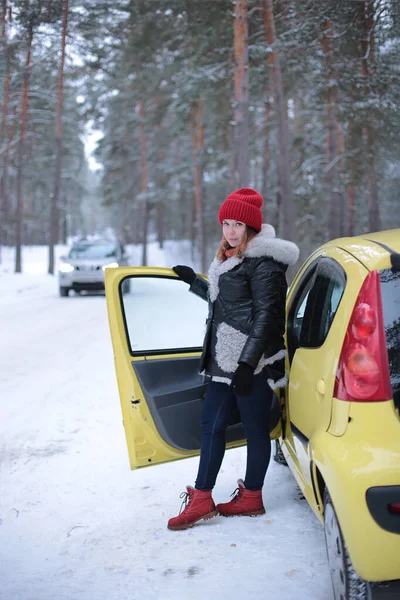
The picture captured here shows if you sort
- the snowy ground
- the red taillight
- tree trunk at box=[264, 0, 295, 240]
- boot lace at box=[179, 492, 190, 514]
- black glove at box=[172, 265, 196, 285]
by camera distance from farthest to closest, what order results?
tree trunk at box=[264, 0, 295, 240] < black glove at box=[172, 265, 196, 285] < boot lace at box=[179, 492, 190, 514] < the snowy ground < the red taillight

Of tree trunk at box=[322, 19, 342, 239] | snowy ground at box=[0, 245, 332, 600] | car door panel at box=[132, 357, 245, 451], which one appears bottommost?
snowy ground at box=[0, 245, 332, 600]

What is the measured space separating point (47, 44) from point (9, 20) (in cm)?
575

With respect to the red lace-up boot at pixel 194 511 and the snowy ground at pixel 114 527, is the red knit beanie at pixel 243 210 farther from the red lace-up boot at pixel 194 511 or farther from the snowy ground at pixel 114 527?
the snowy ground at pixel 114 527

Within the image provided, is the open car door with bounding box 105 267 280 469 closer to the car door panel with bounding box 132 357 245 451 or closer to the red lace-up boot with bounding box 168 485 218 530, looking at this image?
the car door panel with bounding box 132 357 245 451

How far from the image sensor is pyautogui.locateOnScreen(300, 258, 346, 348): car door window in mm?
2932

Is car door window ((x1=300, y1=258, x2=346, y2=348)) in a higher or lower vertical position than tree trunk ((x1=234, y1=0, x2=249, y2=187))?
lower

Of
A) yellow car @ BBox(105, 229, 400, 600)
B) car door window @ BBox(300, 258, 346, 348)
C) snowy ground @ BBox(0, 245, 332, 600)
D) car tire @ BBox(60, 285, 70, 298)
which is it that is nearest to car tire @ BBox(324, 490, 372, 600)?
yellow car @ BBox(105, 229, 400, 600)

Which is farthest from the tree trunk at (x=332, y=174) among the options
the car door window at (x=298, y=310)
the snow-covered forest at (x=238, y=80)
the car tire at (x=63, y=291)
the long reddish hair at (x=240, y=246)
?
the long reddish hair at (x=240, y=246)

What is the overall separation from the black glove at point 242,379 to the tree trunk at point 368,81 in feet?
36.0

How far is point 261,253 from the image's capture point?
3547 millimetres

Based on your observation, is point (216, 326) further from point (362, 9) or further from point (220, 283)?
point (362, 9)

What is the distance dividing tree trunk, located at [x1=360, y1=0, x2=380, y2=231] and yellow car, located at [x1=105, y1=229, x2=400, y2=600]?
35.0 feet

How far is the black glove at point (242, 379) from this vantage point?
3.39 m

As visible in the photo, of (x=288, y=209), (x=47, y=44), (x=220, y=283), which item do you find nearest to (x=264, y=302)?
(x=220, y=283)
